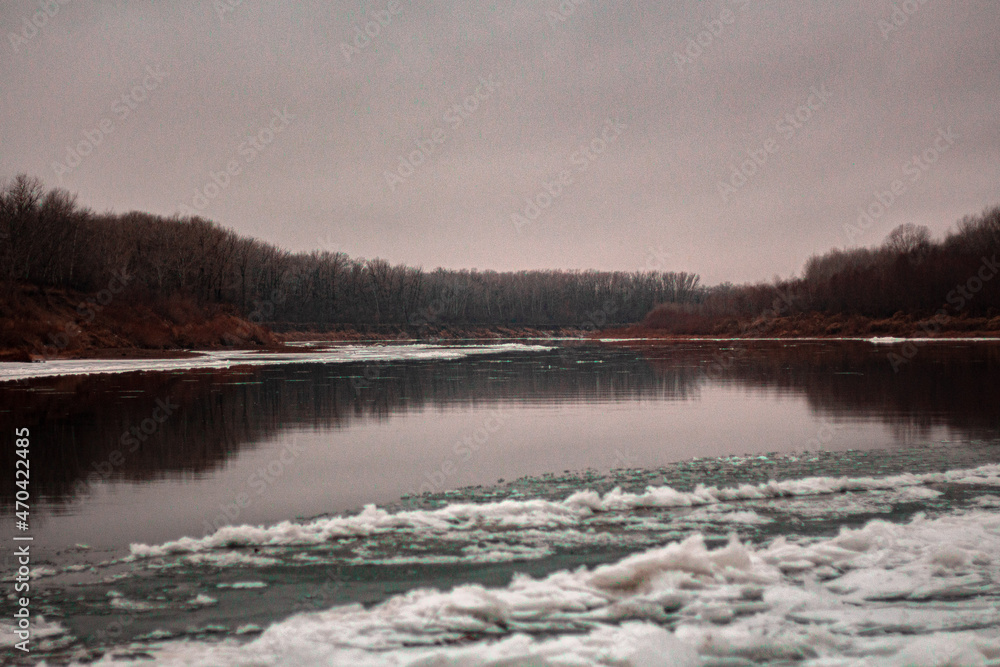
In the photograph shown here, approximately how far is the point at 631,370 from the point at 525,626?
1120 inches

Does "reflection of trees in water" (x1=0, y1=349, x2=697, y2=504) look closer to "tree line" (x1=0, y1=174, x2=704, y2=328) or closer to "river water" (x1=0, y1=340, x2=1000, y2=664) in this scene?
"river water" (x1=0, y1=340, x2=1000, y2=664)

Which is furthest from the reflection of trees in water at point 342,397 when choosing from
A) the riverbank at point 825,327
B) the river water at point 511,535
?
the riverbank at point 825,327

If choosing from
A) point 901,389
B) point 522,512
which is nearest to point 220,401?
point 522,512

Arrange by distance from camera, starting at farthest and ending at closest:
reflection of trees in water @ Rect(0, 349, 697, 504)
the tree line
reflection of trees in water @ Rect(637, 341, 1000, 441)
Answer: the tree line < reflection of trees in water @ Rect(637, 341, 1000, 441) < reflection of trees in water @ Rect(0, 349, 697, 504)

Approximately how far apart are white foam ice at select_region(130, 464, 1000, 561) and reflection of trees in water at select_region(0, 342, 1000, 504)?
3.45 meters

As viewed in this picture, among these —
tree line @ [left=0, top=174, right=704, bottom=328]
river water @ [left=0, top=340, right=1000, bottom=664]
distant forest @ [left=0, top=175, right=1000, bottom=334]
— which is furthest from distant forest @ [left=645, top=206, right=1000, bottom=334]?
river water @ [left=0, top=340, right=1000, bottom=664]

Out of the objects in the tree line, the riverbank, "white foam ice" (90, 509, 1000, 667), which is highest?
the tree line

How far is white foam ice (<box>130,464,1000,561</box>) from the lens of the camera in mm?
7133

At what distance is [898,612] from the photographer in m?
5.44

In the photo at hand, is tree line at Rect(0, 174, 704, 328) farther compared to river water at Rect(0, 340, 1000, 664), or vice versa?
tree line at Rect(0, 174, 704, 328)

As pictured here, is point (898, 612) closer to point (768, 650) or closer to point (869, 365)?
point (768, 650)

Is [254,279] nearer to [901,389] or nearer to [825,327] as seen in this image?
[825,327]

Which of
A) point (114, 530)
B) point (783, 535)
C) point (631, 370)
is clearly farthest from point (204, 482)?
point (631, 370)

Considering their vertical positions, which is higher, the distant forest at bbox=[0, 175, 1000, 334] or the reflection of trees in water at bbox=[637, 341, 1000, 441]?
the distant forest at bbox=[0, 175, 1000, 334]
